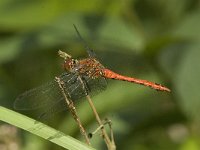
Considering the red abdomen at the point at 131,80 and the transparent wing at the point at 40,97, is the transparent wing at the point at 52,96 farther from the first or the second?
the red abdomen at the point at 131,80

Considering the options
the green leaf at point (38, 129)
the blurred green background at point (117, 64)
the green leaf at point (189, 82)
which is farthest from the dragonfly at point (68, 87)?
the green leaf at point (38, 129)

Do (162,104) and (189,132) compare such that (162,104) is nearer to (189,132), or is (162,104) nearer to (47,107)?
(189,132)

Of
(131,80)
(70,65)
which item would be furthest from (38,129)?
(131,80)

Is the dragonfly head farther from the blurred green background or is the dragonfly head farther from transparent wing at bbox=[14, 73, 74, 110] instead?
the blurred green background

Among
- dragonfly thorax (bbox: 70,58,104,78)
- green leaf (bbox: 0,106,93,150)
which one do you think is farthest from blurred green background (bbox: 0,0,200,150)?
green leaf (bbox: 0,106,93,150)

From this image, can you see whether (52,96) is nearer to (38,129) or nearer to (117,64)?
(38,129)

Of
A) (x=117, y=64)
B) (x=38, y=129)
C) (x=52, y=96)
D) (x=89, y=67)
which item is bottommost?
(x=38, y=129)
